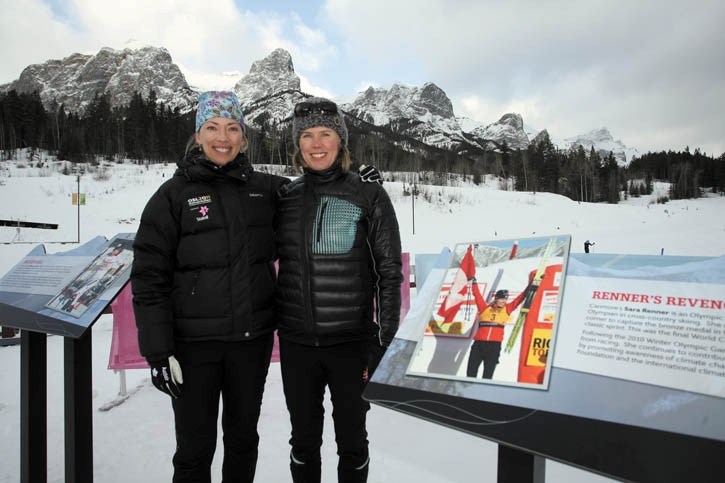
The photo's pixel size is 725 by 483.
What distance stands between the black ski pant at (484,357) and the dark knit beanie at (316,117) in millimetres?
1368

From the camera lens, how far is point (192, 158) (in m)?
1.98

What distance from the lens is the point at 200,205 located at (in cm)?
189

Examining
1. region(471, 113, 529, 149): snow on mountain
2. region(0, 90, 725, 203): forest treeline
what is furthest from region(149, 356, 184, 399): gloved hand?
region(471, 113, 529, 149): snow on mountain

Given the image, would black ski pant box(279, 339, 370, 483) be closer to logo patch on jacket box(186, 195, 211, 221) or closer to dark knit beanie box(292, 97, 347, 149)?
logo patch on jacket box(186, 195, 211, 221)

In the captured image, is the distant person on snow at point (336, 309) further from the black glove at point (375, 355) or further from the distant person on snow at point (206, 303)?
the distant person on snow at point (206, 303)

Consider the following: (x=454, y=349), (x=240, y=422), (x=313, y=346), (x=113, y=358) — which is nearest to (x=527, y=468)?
(x=454, y=349)

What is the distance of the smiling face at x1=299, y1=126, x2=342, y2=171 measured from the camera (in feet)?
6.73

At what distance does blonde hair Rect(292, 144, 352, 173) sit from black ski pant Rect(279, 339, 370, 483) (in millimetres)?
878

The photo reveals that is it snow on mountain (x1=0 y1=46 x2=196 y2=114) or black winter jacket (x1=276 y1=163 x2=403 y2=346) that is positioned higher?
snow on mountain (x1=0 y1=46 x2=196 y2=114)

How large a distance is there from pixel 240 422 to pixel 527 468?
4.32 feet

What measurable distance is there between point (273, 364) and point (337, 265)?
345 cm

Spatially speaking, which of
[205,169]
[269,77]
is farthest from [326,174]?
[269,77]

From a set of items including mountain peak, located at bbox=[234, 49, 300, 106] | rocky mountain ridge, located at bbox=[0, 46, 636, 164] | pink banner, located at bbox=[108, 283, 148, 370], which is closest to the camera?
pink banner, located at bbox=[108, 283, 148, 370]

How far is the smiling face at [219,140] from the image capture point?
2.01 metres
